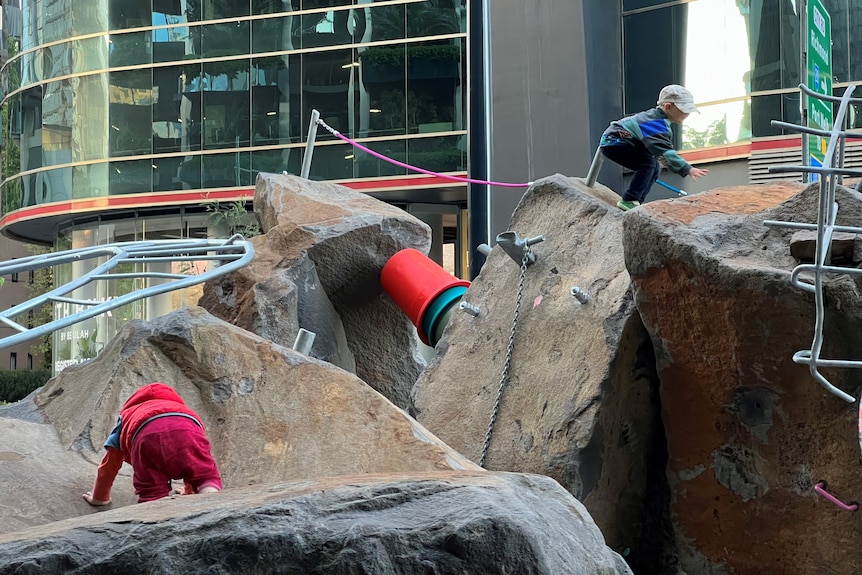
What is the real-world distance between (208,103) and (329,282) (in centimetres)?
1561

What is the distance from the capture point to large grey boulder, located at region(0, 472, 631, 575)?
2562 mm

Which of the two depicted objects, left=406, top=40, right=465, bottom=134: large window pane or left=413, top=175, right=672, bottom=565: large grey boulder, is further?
left=406, top=40, right=465, bottom=134: large window pane

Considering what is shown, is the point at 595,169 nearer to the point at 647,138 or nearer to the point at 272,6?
the point at 647,138

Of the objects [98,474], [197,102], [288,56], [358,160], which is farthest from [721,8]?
[98,474]

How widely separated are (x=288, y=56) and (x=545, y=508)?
66.2 ft

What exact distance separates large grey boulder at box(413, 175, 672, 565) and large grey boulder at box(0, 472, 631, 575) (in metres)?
2.48

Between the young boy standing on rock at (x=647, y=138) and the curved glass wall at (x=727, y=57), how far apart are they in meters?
8.95

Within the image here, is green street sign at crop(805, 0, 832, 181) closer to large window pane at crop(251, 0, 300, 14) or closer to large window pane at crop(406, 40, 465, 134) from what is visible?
large window pane at crop(406, 40, 465, 134)

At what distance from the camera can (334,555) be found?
2.59 m

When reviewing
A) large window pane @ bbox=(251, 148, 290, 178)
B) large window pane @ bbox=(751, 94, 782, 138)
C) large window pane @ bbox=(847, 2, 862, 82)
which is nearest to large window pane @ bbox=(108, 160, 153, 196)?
large window pane @ bbox=(251, 148, 290, 178)

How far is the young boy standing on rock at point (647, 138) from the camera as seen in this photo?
655 cm

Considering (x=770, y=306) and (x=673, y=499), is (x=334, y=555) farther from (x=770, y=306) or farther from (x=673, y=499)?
(x=673, y=499)

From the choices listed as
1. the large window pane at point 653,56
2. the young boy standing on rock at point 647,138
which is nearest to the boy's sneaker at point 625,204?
the young boy standing on rock at point 647,138

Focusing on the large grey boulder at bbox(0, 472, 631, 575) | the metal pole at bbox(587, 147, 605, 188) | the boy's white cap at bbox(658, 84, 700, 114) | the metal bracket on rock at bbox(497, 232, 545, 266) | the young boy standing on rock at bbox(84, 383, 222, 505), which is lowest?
the young boy standing on rock at bbox(84, 383, 222, 505)
